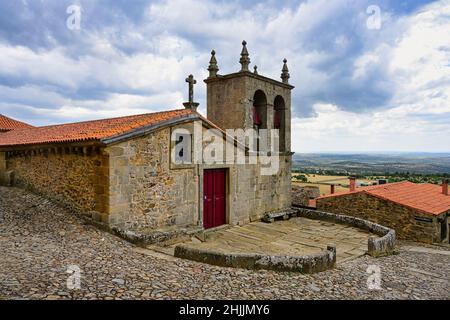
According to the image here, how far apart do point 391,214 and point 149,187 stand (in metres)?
14.6

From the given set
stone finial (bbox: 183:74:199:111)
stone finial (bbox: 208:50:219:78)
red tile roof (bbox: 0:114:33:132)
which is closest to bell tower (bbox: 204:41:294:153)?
stone finial (bbox: 208:50:219:78)

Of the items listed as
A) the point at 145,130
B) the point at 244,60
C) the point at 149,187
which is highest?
the point at 244,60

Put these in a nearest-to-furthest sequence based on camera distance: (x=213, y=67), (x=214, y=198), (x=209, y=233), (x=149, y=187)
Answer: (x=149, y=187) → (x=209, y=233) → (x=214, y=198) → (x=213, y=67)

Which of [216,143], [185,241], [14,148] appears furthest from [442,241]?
[14,148]

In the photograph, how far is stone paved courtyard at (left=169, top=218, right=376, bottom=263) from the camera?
8844mm

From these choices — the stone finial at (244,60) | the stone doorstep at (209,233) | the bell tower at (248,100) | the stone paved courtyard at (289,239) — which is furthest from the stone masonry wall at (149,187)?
the stone finial at (244,60)

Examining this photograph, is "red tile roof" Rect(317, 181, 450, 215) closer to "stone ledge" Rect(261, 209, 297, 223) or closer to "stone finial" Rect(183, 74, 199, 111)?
"stone ledge" Rect(261, 209, 297, 223)

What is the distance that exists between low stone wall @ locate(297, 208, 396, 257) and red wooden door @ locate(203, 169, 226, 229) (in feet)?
15.7

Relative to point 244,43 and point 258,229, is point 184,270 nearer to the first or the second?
point 258,229

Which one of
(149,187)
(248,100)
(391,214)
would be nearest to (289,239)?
(149,187)

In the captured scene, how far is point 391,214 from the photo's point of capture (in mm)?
17312

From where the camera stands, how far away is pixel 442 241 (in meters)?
17.2

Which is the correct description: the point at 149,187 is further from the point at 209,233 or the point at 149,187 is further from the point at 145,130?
the point at 209,233

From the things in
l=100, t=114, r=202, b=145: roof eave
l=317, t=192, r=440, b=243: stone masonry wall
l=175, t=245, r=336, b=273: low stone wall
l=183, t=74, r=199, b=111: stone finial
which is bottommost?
l=317, t=192, r=440, b=243: stone masonry wall
